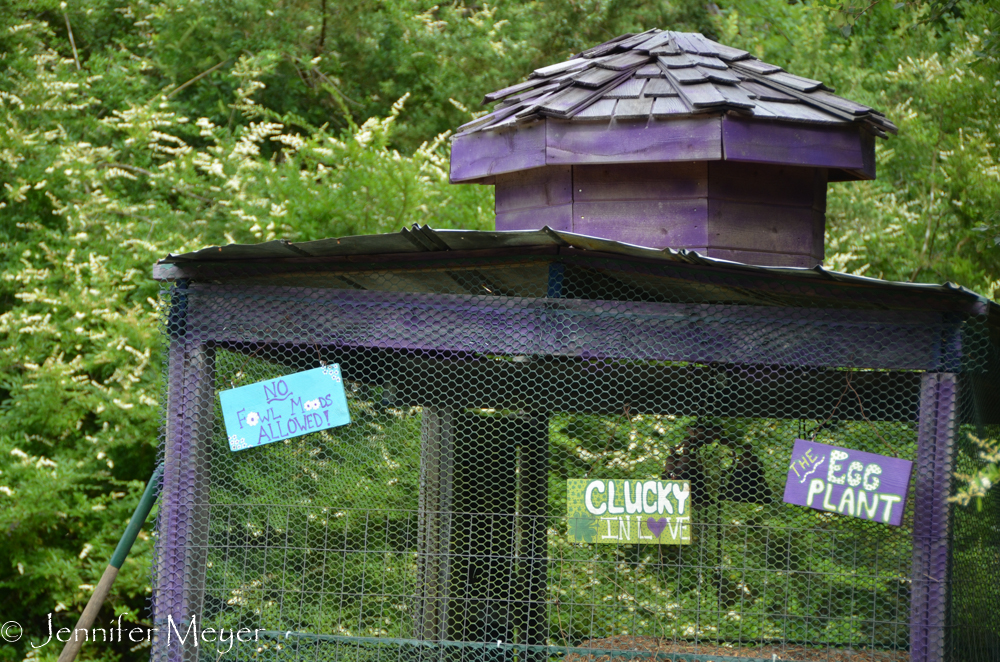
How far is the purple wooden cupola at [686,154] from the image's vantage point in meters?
2.89

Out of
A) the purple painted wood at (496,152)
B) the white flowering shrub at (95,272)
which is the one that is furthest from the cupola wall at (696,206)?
the white flowering shrub at (95,272)

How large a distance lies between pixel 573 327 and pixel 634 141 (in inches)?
27.5

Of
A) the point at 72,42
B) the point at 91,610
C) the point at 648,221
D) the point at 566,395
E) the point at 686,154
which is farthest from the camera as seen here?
the point at 72,42

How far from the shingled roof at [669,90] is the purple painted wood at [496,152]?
0.04 meters

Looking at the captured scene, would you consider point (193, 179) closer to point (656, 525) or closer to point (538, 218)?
point (538, 218)

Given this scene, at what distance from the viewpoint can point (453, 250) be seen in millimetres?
2582

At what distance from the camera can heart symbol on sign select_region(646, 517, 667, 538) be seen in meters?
2.64

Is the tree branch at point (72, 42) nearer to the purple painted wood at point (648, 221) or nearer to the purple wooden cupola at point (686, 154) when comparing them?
the purple wooden cupola at point (686, 154)

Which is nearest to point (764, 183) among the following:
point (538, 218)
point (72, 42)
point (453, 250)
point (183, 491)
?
point (538, 218)

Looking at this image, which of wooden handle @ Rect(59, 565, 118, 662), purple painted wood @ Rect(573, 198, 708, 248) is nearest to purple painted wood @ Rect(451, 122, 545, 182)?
purple painted wood @ Rect(573, 198, 708, 248)

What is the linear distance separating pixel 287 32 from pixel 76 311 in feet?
12.0

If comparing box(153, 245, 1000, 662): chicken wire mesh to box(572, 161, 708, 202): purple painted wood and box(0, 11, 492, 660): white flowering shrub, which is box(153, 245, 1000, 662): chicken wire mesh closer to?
box(572, 161, 708, 202): purple painted wood

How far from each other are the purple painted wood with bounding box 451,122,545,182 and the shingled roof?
0.04 m

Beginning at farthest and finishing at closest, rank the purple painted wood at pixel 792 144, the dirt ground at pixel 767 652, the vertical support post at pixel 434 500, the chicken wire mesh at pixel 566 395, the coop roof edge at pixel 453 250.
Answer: the vertical support post at pixel 434 500 → the dirt ground at pixel 767 652 → the purple painted wood at pixel 792 144 → the chicken wire mesh at pixel 566 395 → the coop roof edge at pixel 453 250
